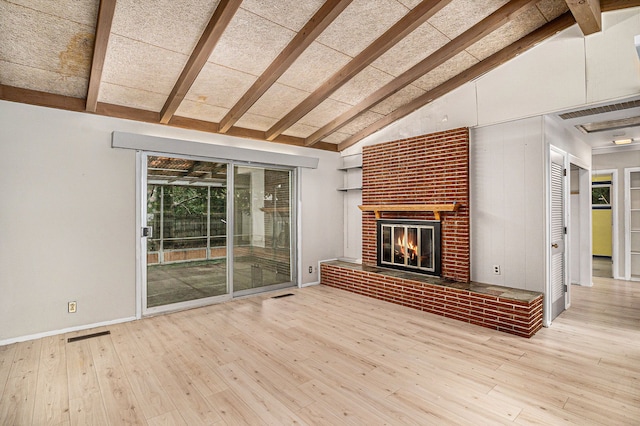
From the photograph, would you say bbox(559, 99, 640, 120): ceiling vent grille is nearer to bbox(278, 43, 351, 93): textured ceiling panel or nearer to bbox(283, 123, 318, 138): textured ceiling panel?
bbox(278, 43, 351, 93): textured ceiling panel

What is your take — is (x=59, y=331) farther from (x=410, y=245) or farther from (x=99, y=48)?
(x=410, y=245)

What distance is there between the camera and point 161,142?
4148 mm

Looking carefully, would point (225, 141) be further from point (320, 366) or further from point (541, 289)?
point (541, 289)

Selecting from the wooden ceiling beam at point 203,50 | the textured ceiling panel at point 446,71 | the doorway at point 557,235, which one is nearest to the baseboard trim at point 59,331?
the wooden ceiling beam at point 203,50

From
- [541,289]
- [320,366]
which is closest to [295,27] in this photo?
[320,366]

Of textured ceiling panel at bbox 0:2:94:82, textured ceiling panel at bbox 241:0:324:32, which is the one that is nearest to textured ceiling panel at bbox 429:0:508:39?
textured ceiling panel at bbox 241:0:324:32

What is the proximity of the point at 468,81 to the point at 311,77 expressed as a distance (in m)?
2.07

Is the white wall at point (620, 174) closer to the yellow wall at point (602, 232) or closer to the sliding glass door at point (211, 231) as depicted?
the yellow wall at point (602, 232)

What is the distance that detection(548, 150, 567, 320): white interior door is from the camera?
3938 millimetres

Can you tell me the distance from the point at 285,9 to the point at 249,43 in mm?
550

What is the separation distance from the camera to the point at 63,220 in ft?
11.8

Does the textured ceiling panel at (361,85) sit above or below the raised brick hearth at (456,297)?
above

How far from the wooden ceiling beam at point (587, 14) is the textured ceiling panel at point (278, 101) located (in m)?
2.84

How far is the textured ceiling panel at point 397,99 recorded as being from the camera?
178 inches
